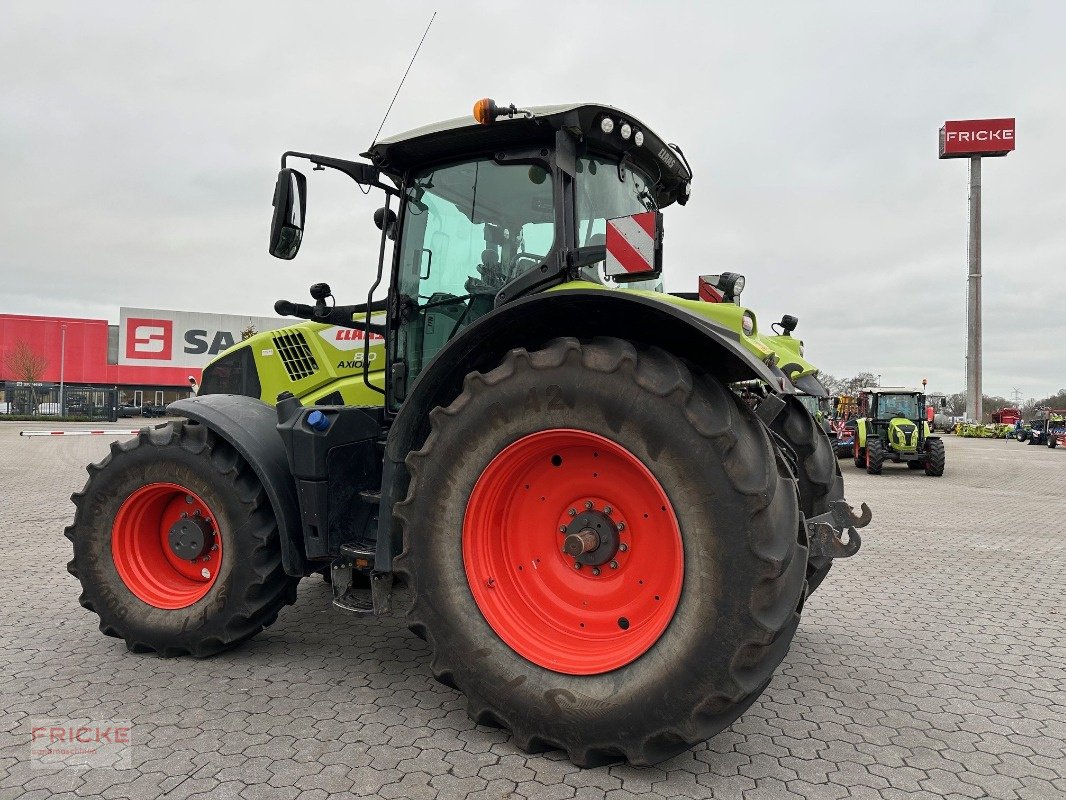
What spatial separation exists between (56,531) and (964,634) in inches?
323

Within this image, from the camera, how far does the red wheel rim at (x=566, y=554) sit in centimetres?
274

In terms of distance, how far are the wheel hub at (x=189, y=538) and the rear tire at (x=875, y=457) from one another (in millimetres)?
16333

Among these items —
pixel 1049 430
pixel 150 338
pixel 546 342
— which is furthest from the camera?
pixel 150 338

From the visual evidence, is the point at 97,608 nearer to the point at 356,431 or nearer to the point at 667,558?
the point at 356,431

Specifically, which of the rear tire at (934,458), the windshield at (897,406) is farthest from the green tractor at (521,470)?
the windshield at (897,406)

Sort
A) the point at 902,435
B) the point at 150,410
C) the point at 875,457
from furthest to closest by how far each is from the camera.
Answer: the point at 150,410 → the point at 902,435 → the point at 875,457

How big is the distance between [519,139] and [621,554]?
192 cm

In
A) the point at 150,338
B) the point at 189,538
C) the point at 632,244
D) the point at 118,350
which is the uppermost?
the point at 150,338

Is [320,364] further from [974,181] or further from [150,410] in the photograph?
[974,181]

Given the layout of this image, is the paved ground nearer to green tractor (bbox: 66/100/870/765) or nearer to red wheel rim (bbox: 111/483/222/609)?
green tractor (bbox: 66/100/870/765)

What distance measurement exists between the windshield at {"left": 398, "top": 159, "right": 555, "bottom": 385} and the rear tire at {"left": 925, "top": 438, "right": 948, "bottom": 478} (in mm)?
16221

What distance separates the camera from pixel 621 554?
2.85 metres

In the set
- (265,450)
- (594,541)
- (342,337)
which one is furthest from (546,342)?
(342,337)

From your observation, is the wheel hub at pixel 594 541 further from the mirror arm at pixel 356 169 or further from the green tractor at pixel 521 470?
the mirror arm at pixel 356 169
